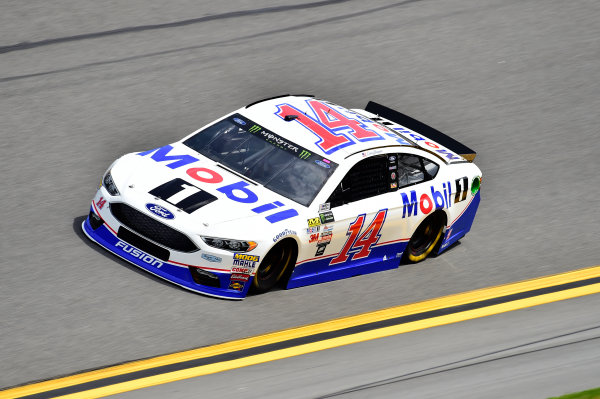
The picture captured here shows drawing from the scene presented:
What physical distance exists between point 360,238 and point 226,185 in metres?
1.36

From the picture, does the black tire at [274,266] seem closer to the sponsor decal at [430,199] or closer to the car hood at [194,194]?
the car hood at [194,194]

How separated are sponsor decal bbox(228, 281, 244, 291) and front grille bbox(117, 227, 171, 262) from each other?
23.4 inches

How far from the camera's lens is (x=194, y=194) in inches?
346

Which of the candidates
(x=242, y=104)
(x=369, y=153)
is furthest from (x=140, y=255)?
(x=242, y=104)

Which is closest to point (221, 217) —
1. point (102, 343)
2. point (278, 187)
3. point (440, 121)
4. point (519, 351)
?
point (278, 187)

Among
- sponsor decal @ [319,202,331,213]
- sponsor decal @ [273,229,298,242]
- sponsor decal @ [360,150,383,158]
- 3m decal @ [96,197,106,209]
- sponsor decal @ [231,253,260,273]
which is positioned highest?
sponsor decal @ [360,150,383,158]

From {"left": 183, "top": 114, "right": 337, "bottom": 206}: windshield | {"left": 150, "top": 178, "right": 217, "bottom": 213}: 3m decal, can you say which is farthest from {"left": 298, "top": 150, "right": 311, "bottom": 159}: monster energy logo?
{"left": 150, "top": 178, "right": 217, "bottom": 213}: 3m decal

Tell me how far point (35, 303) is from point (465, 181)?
15.0 ft

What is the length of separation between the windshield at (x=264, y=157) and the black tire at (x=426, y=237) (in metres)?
1.36

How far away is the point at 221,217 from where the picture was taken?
8.54 m

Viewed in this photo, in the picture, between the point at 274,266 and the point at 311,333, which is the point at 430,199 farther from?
the point at 311,333

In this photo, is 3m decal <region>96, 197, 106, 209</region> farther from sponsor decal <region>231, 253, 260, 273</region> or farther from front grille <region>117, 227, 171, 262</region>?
sponsor decal <region>231, 253, 260, 273</region>

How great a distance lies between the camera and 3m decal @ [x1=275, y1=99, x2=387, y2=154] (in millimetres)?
9562

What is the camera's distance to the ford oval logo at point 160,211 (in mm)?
8547
